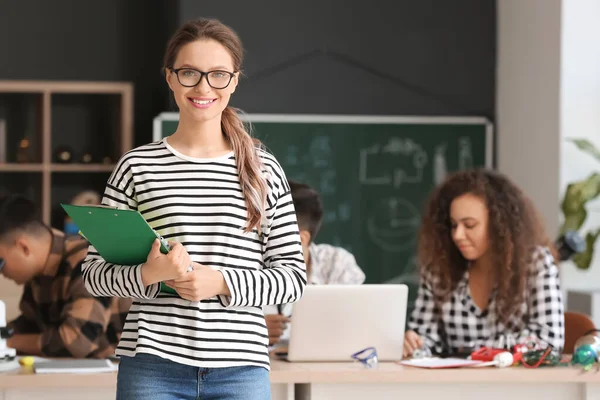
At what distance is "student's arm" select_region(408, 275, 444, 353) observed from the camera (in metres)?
3.14

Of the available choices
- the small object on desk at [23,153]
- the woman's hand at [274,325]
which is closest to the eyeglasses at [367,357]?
the woman's hand at [274,325]

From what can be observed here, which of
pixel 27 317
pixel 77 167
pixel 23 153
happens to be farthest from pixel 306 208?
pixel 23 153

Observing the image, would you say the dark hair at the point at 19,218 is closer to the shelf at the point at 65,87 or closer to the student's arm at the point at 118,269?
the student's arm at the point at 118,269

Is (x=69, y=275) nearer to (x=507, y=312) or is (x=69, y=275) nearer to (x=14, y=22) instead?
(x=507, y=312)

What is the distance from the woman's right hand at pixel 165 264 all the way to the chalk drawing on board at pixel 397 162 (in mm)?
3882

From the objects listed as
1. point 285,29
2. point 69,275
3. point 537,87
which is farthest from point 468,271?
point 285,29

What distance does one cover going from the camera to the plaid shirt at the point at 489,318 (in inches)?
117

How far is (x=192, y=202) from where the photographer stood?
164 cm

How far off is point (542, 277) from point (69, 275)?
160cm

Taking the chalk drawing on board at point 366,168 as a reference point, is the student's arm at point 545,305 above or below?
below

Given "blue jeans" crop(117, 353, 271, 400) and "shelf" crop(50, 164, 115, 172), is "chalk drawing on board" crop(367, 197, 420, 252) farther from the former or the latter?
"blue jeans" crop(117, 353, 271, 400)

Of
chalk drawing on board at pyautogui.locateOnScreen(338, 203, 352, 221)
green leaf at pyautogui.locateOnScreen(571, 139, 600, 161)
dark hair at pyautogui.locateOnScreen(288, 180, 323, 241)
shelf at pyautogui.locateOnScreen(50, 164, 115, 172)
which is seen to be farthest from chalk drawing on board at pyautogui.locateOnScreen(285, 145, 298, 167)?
dark hair at pyautogui.locateOnScreen(288, 180, 323, 241)

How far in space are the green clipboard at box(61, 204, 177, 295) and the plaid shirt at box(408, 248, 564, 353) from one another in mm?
1620

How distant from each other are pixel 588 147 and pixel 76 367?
2877 millimetres
